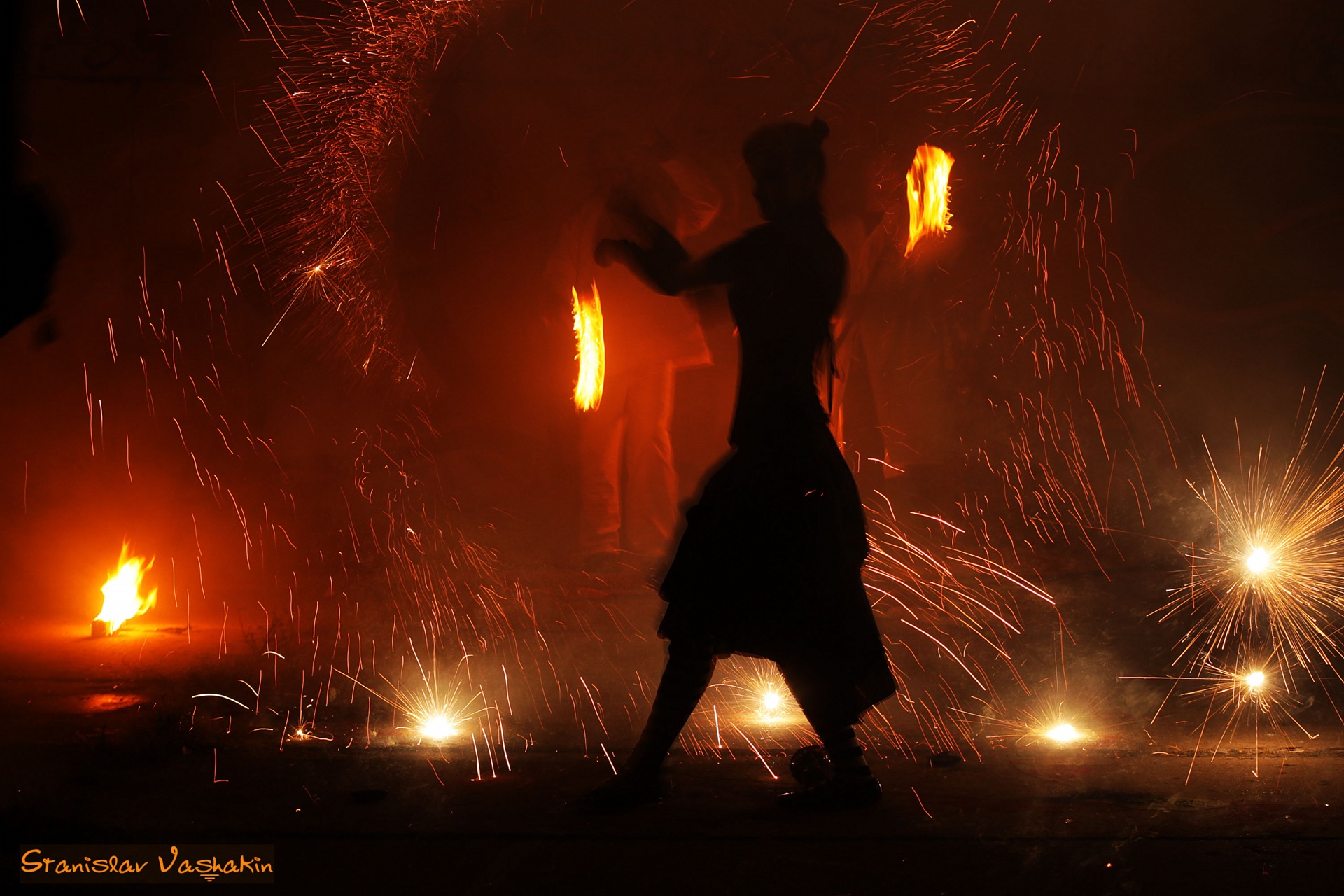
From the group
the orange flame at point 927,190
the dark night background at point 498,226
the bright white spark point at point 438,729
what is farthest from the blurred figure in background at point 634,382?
the orange flame at point 927,190

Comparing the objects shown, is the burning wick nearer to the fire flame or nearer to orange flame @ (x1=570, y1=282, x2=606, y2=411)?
the fire flame

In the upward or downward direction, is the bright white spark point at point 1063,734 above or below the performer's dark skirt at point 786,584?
below

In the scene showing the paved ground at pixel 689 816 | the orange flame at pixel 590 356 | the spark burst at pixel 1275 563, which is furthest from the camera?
the spark burst at pixel 1275 563

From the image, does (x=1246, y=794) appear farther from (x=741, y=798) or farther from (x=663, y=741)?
(x=663, y=741)

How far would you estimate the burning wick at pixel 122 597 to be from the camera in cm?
409

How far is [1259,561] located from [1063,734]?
1889 mm

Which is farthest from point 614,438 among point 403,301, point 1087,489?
point 1087,489

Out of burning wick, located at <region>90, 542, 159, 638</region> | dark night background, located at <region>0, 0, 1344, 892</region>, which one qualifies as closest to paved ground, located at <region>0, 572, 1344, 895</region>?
burning wick, located at <region>90, 542, 159, 638</region>

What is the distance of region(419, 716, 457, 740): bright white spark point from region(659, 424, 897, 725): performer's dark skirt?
986 mm

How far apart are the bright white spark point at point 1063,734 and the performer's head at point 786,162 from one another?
5.44 feet

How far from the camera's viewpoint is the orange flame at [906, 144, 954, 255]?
8.94ft

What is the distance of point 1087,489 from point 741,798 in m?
3.46

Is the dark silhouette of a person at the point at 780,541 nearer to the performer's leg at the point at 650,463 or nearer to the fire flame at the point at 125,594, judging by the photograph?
the performer's leg at the point at 650,463

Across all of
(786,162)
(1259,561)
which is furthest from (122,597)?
(1259,561)
